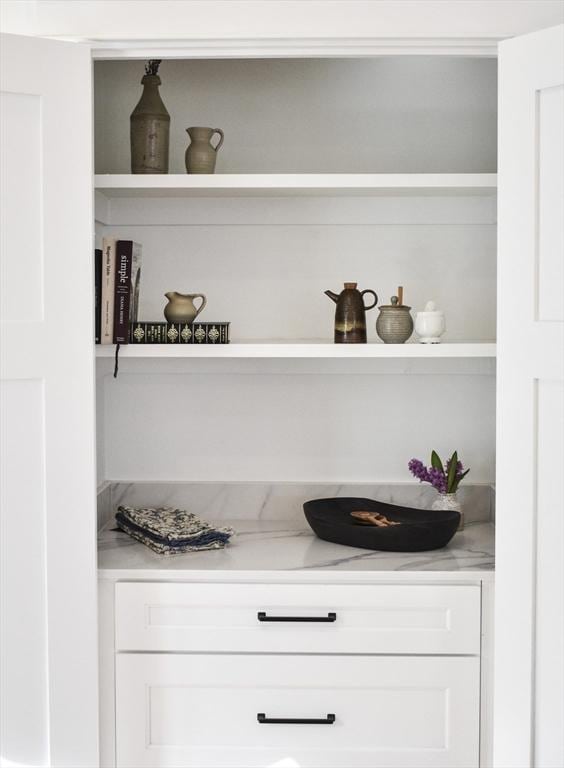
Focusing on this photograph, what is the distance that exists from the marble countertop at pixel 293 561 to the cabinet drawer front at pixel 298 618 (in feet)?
0.09

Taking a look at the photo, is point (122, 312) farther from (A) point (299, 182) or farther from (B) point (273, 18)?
(B) point (273, 18)

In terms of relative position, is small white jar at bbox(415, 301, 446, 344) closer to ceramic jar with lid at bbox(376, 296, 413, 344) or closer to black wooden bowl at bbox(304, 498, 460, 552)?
ceramic jar with lid at bbox(376, 296, 413, 344)

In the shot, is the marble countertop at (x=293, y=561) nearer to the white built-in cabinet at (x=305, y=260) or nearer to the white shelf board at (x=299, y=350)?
the white built-in cabinet at (x=305, y=260)

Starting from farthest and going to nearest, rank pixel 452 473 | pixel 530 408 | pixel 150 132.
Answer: pixel 452 473, pixel 150 132, pixel 530 408

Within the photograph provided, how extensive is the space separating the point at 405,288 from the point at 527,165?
0.74 metres

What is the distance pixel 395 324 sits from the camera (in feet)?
7.50

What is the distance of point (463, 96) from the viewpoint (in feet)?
8.45

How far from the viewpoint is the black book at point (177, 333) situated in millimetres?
2250

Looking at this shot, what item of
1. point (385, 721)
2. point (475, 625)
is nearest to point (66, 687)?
point (385, 721)

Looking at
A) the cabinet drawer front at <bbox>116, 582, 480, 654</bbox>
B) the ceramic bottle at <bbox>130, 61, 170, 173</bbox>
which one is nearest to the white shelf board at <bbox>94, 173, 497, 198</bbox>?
the ceramic bottle at <bbox>130, 61, 170, 173</bbox>

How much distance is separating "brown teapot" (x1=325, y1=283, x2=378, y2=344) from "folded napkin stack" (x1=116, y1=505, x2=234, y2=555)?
60 cm

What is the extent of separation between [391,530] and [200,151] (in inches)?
44.5

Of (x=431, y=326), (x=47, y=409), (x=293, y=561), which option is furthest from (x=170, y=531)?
(x=431, y=326)

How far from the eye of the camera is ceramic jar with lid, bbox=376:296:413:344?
2.28 meters
